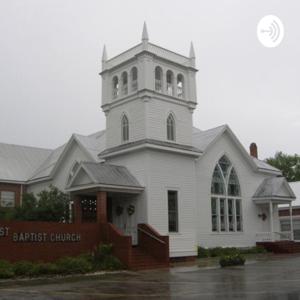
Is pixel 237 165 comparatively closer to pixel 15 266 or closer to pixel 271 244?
pixel 271 244

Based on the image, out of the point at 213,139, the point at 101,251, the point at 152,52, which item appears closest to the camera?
the point at 101,251

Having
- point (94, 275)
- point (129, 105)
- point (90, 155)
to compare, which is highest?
point (129, 105)

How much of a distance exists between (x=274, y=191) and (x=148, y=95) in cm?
1414

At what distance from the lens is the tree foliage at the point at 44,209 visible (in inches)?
1235

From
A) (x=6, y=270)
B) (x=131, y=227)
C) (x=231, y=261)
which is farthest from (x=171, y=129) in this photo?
(x=6, y=270)

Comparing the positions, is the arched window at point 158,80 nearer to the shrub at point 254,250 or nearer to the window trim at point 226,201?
the window trim at point 226,201

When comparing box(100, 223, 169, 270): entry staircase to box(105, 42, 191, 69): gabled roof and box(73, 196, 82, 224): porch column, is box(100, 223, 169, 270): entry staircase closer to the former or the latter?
box(73, 196, 82, 224): porch column

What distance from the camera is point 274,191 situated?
3922cm

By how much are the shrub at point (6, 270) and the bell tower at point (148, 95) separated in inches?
445

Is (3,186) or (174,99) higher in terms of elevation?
(174,99)

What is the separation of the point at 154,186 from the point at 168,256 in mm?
4306

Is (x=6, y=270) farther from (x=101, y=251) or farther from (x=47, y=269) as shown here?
(x=101, y=251)

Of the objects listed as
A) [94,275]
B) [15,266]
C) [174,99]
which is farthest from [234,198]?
[15,266]

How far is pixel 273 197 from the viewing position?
38656 mm
